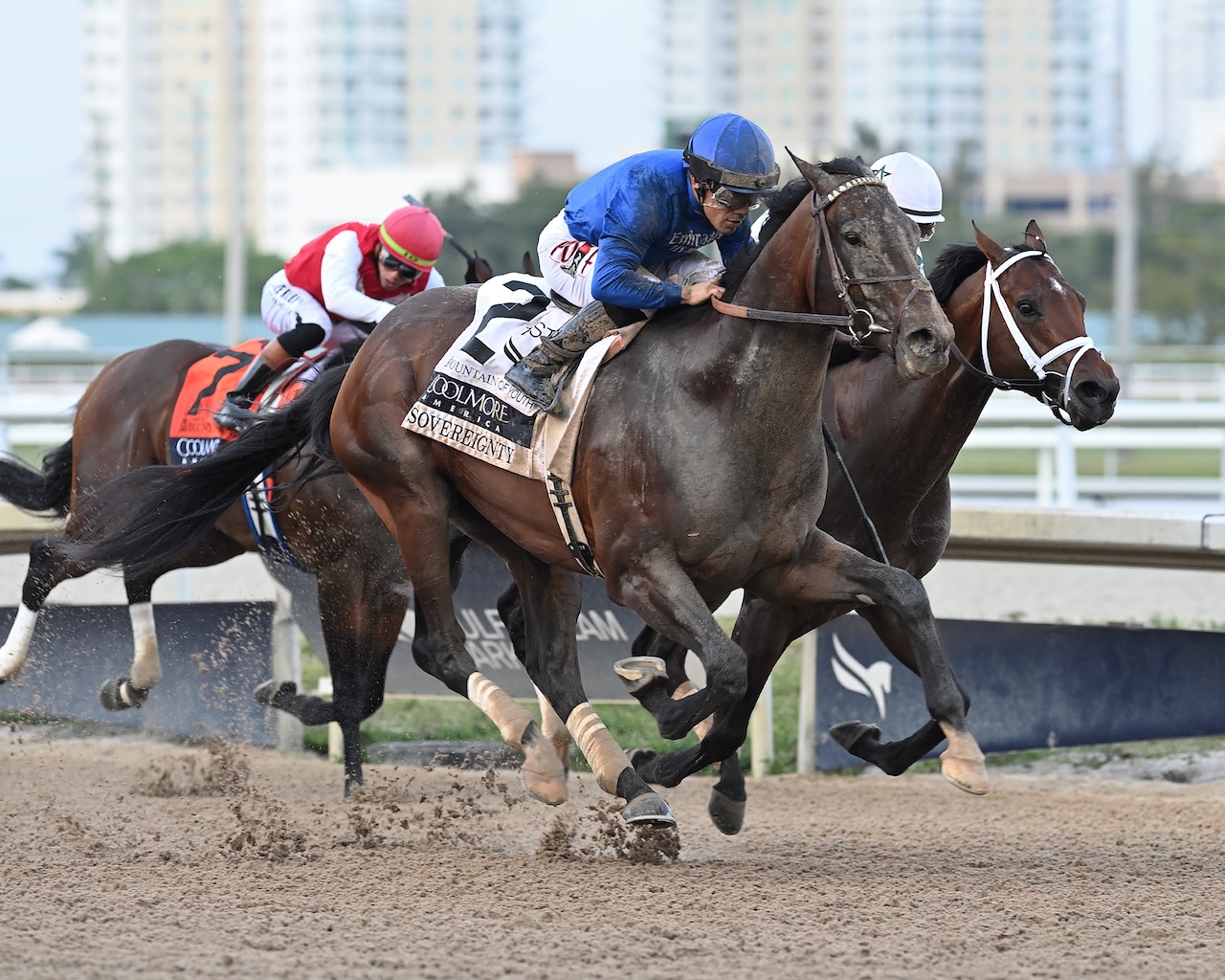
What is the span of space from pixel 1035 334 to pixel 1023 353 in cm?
7

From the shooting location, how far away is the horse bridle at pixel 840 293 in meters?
3.78

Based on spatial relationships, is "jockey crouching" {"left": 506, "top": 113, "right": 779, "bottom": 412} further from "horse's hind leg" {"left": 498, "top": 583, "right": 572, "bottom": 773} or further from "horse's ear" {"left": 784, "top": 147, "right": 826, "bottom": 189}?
"horse's hind leg" {"left": 498, "top": 583, "right": 572, "bottom": 773}

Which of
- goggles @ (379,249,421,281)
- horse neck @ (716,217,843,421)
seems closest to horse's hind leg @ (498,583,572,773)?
goggles @ (379,249,421,281)

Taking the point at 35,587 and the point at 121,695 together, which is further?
the point at 121,695

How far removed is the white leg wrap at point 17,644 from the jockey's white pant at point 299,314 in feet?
4.67

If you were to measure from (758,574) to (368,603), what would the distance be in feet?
6.57

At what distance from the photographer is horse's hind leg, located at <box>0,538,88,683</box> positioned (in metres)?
6.14

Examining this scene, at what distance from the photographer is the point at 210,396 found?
20.6 ft

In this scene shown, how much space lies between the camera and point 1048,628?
20.9 feet

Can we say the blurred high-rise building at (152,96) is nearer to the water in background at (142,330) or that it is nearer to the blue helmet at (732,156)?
the water in background at (142,330)

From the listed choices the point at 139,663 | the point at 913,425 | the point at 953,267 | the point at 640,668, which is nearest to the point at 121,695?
the point at 139,663

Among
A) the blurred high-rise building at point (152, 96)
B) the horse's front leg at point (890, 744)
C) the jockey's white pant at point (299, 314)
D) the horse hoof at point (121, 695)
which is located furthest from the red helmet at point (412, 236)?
the blurred high-rise building at point (152, 96)

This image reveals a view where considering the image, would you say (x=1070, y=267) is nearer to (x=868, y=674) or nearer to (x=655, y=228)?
(x=868, y=674)

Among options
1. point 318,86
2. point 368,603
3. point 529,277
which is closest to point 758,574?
point 529,277
